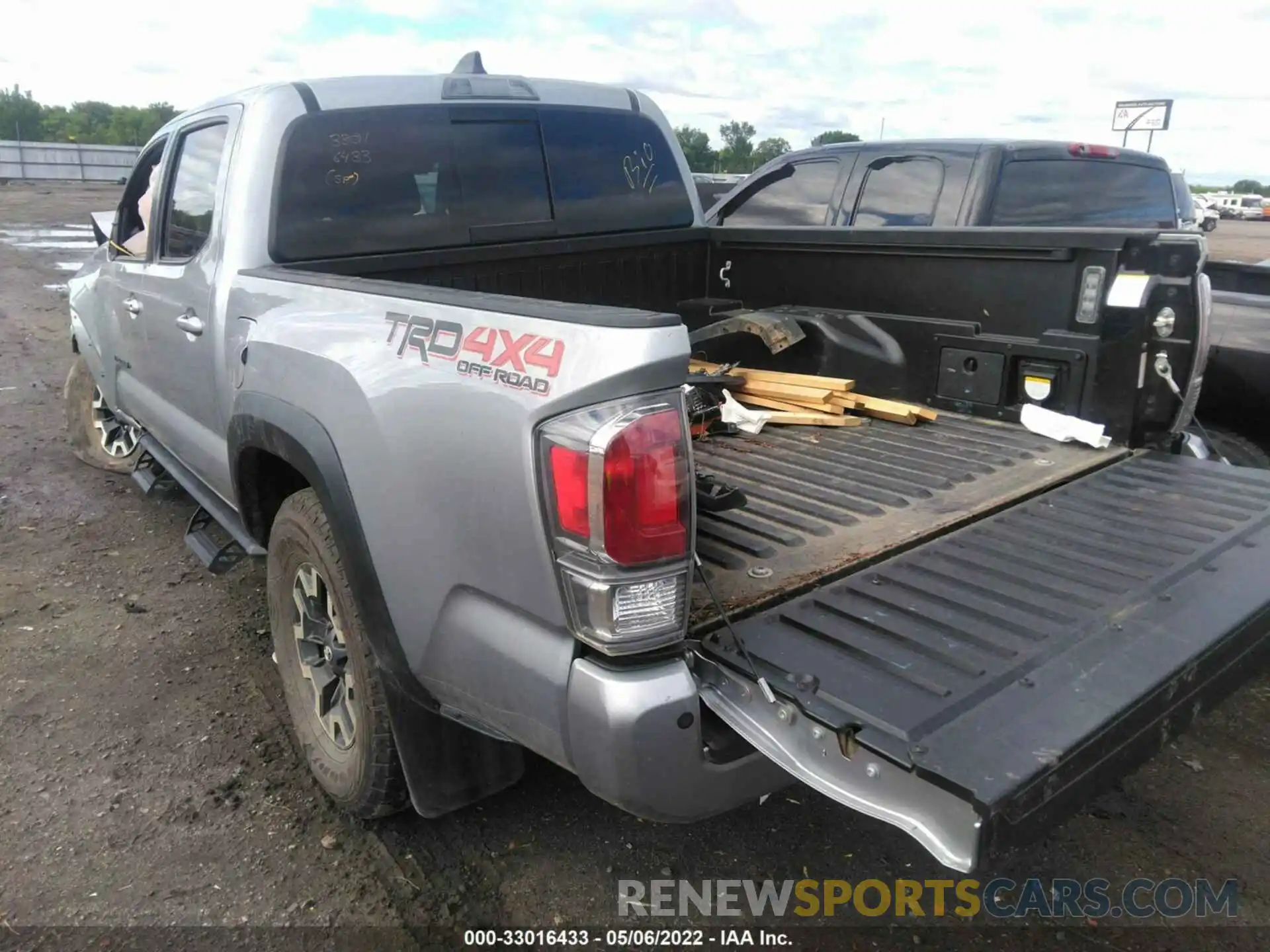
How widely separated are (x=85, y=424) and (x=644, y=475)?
18.1ft

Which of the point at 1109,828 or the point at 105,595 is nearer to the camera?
the point at 1109,828

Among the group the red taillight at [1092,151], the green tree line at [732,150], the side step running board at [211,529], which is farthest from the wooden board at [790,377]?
the green tree line at [732,150]

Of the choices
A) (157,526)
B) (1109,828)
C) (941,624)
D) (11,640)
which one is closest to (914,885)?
(1109,828)

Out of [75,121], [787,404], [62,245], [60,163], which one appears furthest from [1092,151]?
[75,121]

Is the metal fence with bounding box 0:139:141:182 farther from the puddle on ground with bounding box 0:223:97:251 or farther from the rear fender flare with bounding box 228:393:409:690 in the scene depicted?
the rear fender flare with bounding box 228:393:409:690

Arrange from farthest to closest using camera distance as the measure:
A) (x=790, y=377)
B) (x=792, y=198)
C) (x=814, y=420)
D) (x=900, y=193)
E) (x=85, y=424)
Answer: (x=792, y=198) < (x=900, y=193) < (x=85, y=424) < (x=790, y=377) < (x=814, y=420)

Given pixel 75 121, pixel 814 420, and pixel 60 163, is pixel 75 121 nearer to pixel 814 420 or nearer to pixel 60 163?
pixel 60 163

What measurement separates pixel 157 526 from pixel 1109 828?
4711 mm

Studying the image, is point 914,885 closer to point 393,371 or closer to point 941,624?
point 941,624

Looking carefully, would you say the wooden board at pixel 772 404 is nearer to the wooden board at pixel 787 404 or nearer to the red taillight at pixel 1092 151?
Result: the wooden board at pixel 787 404

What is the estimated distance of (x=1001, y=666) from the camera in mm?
1912

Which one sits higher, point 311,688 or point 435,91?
point 435,91

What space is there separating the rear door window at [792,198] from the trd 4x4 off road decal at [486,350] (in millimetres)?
4858

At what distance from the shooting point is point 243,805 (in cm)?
292
